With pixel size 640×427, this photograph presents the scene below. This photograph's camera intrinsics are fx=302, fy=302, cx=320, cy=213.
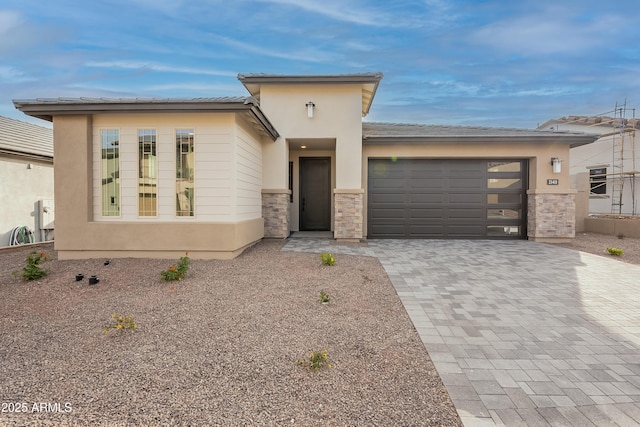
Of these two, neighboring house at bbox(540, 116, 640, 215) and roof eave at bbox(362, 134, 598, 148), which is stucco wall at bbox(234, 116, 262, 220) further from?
neighboring house at bbox(540, 116, 640, 215)

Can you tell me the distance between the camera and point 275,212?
9422 millimetres

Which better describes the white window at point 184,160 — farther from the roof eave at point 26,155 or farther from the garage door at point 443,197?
the roof eave at point 26,155

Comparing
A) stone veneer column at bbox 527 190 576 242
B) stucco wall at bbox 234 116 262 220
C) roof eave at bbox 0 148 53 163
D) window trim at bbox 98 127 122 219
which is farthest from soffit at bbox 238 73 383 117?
roof eave at bbox 0 148 53 163

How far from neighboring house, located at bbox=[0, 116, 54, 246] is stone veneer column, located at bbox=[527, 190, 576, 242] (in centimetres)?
1668

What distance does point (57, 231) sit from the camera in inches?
259

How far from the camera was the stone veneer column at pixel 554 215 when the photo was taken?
969cm

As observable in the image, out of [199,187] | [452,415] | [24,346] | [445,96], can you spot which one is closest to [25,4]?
[199,187]

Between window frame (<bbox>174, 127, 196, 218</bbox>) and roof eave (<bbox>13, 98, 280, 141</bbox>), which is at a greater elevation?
roof eave (<bbox>13, 98, 280, 141</bbox>)

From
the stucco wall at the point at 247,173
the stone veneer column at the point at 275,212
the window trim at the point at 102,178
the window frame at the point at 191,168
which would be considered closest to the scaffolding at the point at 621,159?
the stone veneer column at the point at 275,212

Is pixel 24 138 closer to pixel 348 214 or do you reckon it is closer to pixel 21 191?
pixel 21 191

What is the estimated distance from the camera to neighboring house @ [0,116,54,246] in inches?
377

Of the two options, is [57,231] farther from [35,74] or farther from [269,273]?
[35,74]

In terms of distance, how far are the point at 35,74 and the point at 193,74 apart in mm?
6293

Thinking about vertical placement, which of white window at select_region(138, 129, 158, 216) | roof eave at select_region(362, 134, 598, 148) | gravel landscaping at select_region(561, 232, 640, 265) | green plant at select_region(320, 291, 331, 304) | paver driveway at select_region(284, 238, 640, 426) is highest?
roof eave at select_region(362, 134, 598, 148)
